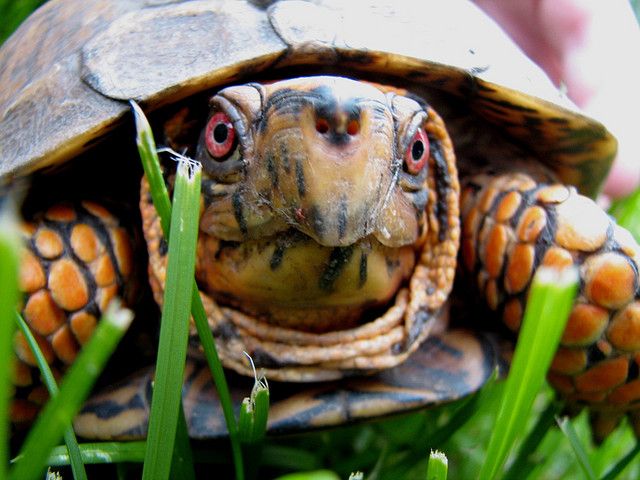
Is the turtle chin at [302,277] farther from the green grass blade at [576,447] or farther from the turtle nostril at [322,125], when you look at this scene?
the green grass blade at [576,447]

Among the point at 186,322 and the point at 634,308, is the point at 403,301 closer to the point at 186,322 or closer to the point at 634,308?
the point at 634,308

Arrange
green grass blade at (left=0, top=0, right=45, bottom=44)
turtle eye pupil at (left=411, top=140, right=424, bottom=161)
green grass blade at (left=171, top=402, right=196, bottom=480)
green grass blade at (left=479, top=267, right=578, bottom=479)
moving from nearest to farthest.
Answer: green grass blade at (left=479, top=267, right=578, bottom=479)
green grass blade at (left=171, top=402, right=196, bottom=480)
turtle eye pupil at (left=411, top=140, right=424, bottom=161)
green grass blade at (left=0, top=0, right=45, bottom=44)

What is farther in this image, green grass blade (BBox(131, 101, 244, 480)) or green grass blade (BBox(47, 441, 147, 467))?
green grass blade (BBox(47, 441, 147, 467))

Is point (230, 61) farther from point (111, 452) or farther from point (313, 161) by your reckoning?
point (111, 452)

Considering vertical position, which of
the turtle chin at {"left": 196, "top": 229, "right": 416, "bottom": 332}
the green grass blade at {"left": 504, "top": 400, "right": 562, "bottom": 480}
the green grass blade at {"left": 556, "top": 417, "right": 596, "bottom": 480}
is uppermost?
the turtle chin at {"left": 196, "top": 229, "right": 416, "bottom": 332}

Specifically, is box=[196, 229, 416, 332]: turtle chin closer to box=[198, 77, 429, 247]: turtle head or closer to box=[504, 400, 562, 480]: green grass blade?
box=[198, 77, 429, 247]: turtle head

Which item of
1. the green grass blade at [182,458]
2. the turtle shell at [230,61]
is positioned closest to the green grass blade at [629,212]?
the turtle shell at [230,61]

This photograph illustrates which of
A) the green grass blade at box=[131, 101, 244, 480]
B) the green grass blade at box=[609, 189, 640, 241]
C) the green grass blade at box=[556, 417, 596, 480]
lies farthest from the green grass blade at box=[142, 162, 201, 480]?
the green grass blade at box=[609, 189, 640, 241]

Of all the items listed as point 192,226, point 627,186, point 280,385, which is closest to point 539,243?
point 280,385

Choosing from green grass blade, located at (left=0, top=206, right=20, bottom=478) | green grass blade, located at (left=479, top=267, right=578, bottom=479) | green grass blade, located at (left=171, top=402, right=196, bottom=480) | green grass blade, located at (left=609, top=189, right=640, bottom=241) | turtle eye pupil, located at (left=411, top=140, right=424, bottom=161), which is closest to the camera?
green grass blade, located at (left=0, top=206, right=20, bottom=478)
